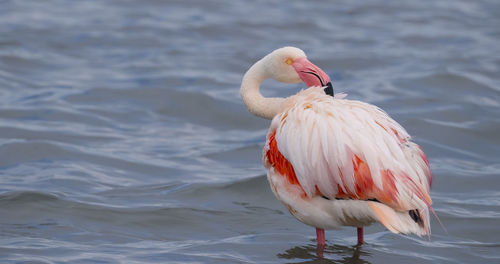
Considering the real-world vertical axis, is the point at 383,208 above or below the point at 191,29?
below

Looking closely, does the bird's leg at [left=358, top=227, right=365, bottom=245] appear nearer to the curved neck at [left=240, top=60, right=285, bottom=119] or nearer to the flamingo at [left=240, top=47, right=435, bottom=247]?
the flamingo at [left=240, top=47, right=435, bottom=247]

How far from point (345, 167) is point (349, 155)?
72mm

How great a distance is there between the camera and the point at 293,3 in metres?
14.9

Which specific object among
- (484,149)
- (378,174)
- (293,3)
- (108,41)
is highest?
(293,3)

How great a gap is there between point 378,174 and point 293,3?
10768mm

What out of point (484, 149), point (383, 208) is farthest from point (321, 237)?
point (484, 149)

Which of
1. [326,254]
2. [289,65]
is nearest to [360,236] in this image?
[326,254]

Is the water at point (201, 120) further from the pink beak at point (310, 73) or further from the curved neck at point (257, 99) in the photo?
the pink beak at point (310, 73)

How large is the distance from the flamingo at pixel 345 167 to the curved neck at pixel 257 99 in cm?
28

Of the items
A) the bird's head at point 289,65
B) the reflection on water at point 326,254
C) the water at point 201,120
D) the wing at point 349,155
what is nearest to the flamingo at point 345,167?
the wing at point 349,155

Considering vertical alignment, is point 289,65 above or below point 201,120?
below

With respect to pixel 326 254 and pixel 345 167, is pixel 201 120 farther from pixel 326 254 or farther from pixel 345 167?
pixel 345 167

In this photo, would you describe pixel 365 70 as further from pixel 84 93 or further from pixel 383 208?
pixel 383 208

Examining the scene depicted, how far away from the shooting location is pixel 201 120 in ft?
29.1
